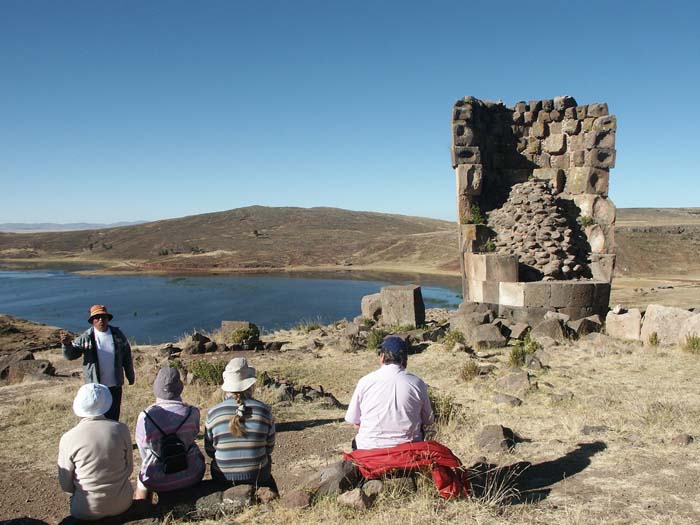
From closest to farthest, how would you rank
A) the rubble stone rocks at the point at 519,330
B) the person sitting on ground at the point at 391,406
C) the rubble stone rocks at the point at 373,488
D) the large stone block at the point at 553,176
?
1. the rubble stone rocks at the point at 373,488
2. the person sitting on ground at the point at 391,406
3. the rubble stone rocks at the point at 519,330
4. the large stone block at the point at 553,176

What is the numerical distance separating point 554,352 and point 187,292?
32.5 meters

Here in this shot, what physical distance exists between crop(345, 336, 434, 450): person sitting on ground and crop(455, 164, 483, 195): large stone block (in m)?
10.3

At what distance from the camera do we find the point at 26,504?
5.16 metres

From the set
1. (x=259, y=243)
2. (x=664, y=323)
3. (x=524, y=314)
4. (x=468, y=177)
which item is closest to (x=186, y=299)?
(x=468, y=177)

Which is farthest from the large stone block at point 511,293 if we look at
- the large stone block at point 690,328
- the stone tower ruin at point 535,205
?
the large stone block at point 690,328

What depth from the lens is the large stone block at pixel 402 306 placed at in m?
15.2

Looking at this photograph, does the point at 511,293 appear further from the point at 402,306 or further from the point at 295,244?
the point at 295,244

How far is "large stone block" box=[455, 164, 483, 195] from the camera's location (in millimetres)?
14320

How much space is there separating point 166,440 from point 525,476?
3095mm

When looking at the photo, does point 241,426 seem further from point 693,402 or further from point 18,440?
point 693,402

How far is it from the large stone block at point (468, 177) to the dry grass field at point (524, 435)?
183 inches

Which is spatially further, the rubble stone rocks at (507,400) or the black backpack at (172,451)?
the rubble stone rocks at (507,400)

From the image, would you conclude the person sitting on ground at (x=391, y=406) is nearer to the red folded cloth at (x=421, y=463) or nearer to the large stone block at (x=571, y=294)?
the red folded cloth at (x=421, y=463)

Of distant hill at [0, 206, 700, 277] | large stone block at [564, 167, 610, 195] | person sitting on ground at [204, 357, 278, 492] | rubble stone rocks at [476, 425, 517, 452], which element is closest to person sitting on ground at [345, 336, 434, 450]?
person sitting on ground at [204, 357, 278, 492]
